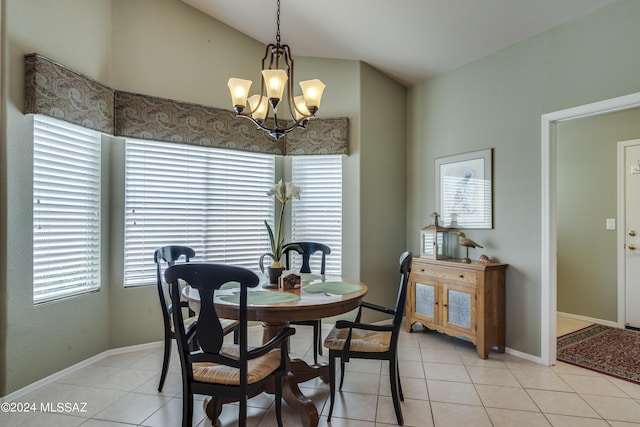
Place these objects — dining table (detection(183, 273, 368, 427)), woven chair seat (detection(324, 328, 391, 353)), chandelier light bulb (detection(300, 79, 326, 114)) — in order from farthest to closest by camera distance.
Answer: chandelier light bulb (detection(300, 79, 326, 114))
woven chair seat (detection(324, 328, 391, 353))
dining table (detection(183, 273, 368, 427))

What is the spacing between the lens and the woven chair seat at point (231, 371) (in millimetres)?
1804

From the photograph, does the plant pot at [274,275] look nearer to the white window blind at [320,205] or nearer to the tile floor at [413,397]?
the tile floor at [413,397]

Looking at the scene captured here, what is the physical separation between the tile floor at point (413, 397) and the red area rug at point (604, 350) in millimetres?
180

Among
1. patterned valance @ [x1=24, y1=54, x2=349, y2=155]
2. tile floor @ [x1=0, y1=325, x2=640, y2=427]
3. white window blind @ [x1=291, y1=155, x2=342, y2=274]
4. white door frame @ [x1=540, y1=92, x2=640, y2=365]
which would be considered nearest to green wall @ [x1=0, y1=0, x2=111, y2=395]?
patterned valance @ [x1=24, y1=54, x2=349, y2=155]

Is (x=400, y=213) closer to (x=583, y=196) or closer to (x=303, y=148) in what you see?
(x=303, y=148)

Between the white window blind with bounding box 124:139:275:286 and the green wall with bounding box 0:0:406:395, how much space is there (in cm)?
14

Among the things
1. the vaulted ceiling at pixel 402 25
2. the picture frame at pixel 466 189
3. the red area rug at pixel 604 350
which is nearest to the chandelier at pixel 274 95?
the vaulted ceiling at pixel 402 25

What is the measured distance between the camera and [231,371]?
1850 mm

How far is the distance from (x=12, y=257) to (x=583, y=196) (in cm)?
574

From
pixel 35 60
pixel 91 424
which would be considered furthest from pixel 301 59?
pixel 91 424

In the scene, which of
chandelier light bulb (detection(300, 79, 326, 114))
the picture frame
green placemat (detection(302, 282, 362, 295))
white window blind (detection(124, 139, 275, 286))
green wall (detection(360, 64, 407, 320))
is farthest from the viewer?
green wall (detection(360, 64, 407, 320))

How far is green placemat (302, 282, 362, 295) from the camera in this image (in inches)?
93.8

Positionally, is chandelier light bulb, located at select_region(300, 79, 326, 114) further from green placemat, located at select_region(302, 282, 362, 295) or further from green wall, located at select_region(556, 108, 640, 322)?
green wall, located at select_region(556, 108, 640, 322)

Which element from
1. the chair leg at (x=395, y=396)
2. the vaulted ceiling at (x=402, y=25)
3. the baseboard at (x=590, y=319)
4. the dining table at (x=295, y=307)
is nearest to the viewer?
the dining table at (x=295, y=307)
